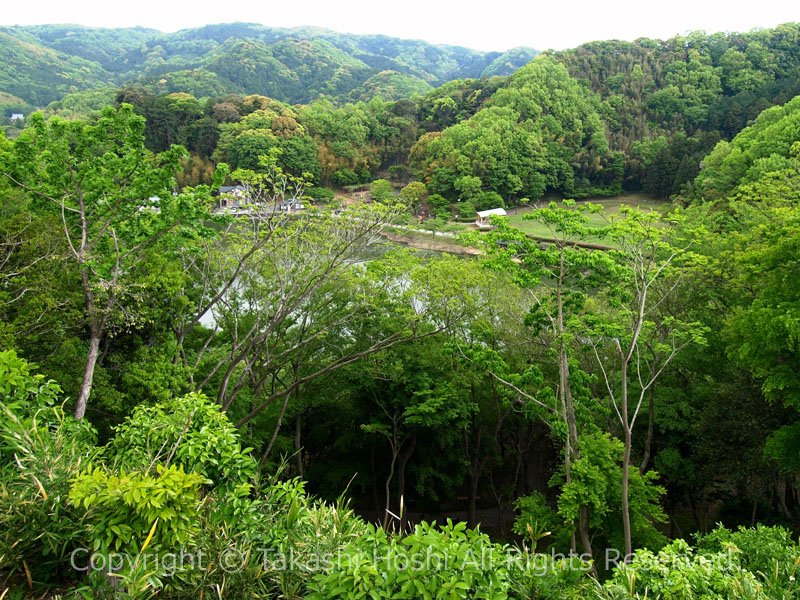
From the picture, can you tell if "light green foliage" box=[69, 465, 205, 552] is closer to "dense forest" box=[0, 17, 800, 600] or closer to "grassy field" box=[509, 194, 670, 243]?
"dense forest" box=[0, 17, 800, 600]

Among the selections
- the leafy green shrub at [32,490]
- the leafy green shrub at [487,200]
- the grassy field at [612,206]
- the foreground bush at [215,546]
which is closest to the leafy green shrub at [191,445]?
the foreground bush at [215,546]

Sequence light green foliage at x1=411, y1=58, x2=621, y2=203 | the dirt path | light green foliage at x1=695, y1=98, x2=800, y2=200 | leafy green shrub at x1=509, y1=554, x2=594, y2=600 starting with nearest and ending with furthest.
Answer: leafy green shrub at x1=509, y1=554, x2=594, y2=600 → light green foliage at x1=695, y1=98, x2=800, y2=200 → the dirt path → light green foliage at x1=411, y1=58, x2=621, y2=203

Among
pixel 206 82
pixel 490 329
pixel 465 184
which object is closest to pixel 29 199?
pixel 490 329

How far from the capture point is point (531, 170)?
49906 mm

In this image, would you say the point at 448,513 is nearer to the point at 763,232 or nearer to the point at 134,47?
the point at 763,232

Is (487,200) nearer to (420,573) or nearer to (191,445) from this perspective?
(191,445)

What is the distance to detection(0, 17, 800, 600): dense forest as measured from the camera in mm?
3162

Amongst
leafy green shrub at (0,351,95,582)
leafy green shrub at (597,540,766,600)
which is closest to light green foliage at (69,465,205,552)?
leafy green shrub at (0,351,95,582)

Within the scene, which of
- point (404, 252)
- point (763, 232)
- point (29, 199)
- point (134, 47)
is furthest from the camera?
point (134, 47)

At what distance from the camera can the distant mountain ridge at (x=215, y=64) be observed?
90312 mm

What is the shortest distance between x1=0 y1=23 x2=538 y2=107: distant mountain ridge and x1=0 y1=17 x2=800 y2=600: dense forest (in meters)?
90.6

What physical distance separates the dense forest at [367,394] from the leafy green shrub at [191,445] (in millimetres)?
30

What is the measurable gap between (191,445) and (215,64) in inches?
4764

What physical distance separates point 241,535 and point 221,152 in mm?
50691
